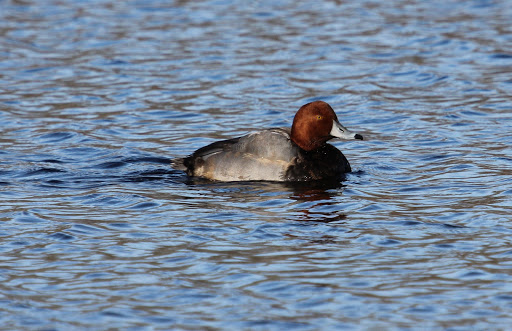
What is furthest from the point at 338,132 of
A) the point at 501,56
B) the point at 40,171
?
the point at 501,56

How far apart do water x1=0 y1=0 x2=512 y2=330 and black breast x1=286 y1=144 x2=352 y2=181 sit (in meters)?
0.18

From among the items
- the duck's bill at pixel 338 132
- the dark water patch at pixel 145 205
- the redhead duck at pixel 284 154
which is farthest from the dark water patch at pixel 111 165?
the duck's bill at pixel 338 132

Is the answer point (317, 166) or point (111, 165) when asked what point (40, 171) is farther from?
point (317, 166)

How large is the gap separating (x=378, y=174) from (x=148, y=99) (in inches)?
192

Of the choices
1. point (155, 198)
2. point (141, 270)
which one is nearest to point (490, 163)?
point (155, 198)

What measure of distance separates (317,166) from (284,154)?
0.37 metres

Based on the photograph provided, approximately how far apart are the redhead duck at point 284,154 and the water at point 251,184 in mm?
201

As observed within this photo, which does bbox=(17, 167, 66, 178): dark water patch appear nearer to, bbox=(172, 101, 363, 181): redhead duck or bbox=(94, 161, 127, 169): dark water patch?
bbox=(94, 161, 127, 169): dark water patch

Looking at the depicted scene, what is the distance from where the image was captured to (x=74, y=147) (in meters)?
11.0

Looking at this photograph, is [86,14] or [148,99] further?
[86,14]

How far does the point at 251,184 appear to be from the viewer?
930cm

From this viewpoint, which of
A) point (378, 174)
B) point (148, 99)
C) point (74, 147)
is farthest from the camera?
point (148, 99)

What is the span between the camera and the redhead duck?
9367mm

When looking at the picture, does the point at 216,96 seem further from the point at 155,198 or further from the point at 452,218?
the point at 452,218
